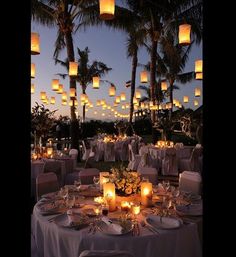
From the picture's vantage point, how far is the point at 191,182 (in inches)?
143

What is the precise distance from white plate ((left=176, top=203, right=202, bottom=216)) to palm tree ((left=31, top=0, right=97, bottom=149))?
7.29 meters

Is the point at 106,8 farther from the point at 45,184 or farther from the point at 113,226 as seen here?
the point at 113,226

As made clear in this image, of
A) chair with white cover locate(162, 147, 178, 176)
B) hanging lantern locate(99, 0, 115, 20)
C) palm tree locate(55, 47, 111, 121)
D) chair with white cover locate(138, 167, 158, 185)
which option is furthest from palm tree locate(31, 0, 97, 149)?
palm tree locate(55, 47, 111, 121)

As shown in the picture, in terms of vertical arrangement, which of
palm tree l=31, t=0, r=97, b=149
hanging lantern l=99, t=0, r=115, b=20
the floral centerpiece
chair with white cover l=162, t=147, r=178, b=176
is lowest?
chair with white cover l=162, t=147, r=178, b=176

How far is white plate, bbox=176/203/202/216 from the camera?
246 centimetres

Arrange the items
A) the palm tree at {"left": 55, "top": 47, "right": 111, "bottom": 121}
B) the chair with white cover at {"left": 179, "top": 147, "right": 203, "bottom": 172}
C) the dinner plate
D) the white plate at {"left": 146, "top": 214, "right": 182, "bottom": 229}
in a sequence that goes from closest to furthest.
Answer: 1. the dinner plate
2. the white plate at {"left": 146, "top": 214, "right": 182, "bottom": 229}
3. the chair with white cover at {"left": 179, "top": 147, "right": 203, "bottom": 172}
4. the palm tree at {"left": 55, "top": 47, "right": 111, "bottom": 121}

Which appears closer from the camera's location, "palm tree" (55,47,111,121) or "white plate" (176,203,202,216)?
"white plate" (176,203,202,216)

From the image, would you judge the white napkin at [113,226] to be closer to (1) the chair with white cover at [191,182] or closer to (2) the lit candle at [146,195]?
(2) the lit candle at [146,195]

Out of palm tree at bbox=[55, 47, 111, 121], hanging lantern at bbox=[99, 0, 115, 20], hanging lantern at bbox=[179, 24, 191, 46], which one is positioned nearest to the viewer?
hanging lantern at bbox=[99, 0, 115, 20]

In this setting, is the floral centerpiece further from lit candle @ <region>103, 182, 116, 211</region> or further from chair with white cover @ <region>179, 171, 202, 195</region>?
chair with white cover @ <region>179, 171, 202, 195</region>

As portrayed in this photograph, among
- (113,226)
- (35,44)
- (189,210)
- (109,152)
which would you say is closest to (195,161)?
(109,152)

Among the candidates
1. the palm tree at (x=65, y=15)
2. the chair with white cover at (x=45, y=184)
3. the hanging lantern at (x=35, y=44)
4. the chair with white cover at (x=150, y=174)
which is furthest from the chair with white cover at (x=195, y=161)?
the hanging lantern at (x=35, y=44)

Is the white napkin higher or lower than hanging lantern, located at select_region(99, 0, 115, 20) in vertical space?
lower
